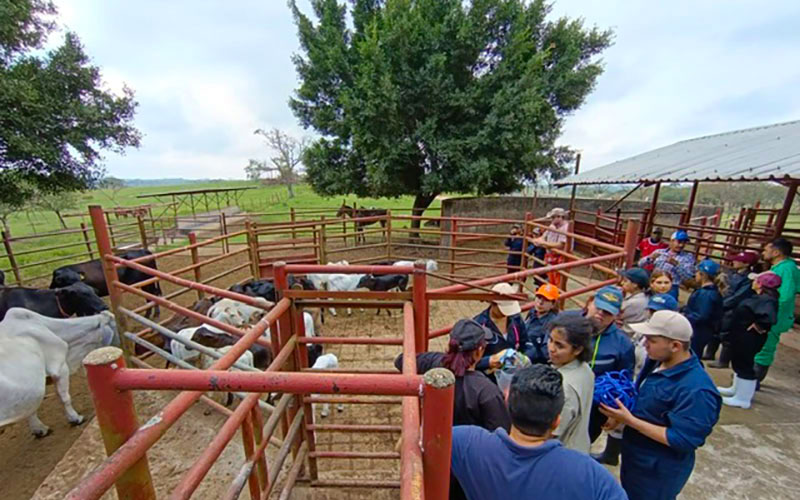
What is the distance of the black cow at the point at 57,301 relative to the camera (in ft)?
13.7

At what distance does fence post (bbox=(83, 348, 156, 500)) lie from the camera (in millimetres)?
810

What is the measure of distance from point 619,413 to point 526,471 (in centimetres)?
90

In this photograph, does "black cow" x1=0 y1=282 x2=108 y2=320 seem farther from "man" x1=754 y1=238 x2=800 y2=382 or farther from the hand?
"man" x1=754 y1=238 x2=800 y2=382

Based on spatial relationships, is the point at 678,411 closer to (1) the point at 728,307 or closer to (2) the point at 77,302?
(1) the point at 728,307

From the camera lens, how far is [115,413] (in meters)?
0.85

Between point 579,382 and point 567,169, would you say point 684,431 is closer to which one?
point 579,382

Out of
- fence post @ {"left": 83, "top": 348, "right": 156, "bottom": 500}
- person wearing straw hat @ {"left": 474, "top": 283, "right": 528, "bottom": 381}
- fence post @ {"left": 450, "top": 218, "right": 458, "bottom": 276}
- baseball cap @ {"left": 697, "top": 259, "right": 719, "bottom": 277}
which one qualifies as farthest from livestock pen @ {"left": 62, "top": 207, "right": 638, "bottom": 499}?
fence post @ {"left": 450, "top": 218, "right": 458, "bottom": 276}

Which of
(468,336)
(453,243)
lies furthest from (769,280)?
(453,243)

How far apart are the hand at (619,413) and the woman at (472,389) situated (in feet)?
1.72

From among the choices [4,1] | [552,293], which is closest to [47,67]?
[4,1]

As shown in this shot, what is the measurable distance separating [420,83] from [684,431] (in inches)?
361

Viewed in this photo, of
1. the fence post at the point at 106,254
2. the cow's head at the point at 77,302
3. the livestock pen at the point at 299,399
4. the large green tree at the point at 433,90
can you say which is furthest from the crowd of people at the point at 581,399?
the large green tree at the point at 433,90

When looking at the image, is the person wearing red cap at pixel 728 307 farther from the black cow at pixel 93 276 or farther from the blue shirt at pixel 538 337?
the black cow at pixel 93 276

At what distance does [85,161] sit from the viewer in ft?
28.0
